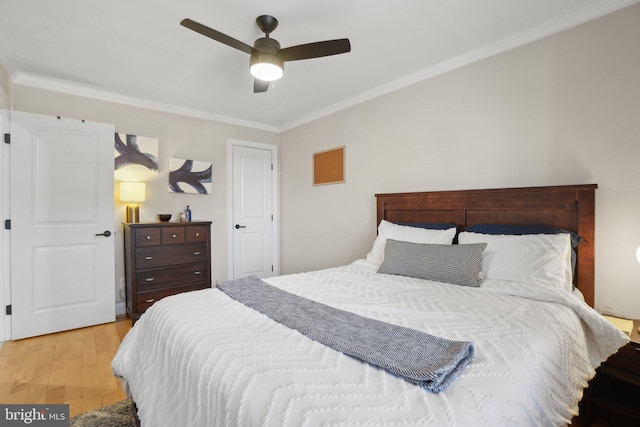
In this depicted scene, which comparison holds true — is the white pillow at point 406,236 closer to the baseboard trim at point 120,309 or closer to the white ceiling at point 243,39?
the white ceiling at point 243,39

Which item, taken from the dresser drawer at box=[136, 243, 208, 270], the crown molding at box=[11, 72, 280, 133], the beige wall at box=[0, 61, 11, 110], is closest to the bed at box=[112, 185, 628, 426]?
the dresser drawer at box=[136, 243, 208, 270]

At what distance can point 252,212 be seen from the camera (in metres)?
4.52

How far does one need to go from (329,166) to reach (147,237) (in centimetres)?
219

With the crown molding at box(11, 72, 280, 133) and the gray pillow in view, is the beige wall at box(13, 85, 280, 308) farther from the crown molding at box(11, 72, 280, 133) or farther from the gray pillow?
the gray pillow

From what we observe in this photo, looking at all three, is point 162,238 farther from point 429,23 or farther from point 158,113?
point 429,23

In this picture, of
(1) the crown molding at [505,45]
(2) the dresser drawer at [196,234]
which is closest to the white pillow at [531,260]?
(1) the crown molding at [505,45]

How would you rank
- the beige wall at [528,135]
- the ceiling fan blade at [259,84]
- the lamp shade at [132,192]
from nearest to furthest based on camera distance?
the beige wall at [528,135] → the ceiling fan blade at [259,84] → the lamp shade at [132,192]

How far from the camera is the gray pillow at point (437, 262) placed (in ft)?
6.55

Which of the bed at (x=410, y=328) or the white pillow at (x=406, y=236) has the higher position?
the white pillow at (x=406, y=236)

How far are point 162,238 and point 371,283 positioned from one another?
2.37 m

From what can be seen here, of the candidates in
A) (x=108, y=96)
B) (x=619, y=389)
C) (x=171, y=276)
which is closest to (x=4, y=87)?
(x=108, y=96)

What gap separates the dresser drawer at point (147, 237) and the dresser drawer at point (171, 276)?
274 mm

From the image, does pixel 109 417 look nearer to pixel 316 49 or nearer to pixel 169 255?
pixel 169 255

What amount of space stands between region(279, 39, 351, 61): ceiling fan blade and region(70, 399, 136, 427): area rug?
2.38 meters
